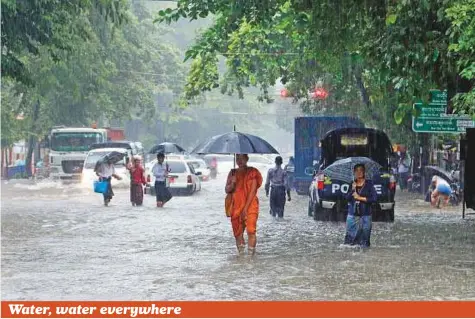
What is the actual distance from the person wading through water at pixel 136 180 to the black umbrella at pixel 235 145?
1186cm

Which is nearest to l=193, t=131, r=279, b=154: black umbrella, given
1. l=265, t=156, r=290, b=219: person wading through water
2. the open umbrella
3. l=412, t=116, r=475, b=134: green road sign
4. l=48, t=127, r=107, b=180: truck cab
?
the open umbrella

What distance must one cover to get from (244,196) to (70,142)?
33483 mm

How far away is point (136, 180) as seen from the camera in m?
30.5

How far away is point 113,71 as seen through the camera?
5322 cm

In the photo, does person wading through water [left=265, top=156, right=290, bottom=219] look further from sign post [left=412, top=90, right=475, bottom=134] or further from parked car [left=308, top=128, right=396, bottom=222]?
sign post [left=412, top=90, right=475, bottom=134]

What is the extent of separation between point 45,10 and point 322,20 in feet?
21.5

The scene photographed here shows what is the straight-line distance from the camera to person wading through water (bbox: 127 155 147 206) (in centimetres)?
3006

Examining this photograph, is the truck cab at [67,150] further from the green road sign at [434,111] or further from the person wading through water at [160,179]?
the green road sign at [434,111]

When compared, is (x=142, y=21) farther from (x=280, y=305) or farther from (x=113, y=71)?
(x=280, y=305)

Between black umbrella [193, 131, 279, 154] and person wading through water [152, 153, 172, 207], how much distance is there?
424 inches

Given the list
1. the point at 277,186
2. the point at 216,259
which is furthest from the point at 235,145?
the point at 277,186

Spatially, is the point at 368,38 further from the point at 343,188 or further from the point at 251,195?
the point at 343,188

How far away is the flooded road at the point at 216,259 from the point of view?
1252cm

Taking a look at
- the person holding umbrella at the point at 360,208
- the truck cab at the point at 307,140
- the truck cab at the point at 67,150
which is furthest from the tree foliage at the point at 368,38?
the truck cab at the point at 67,150
